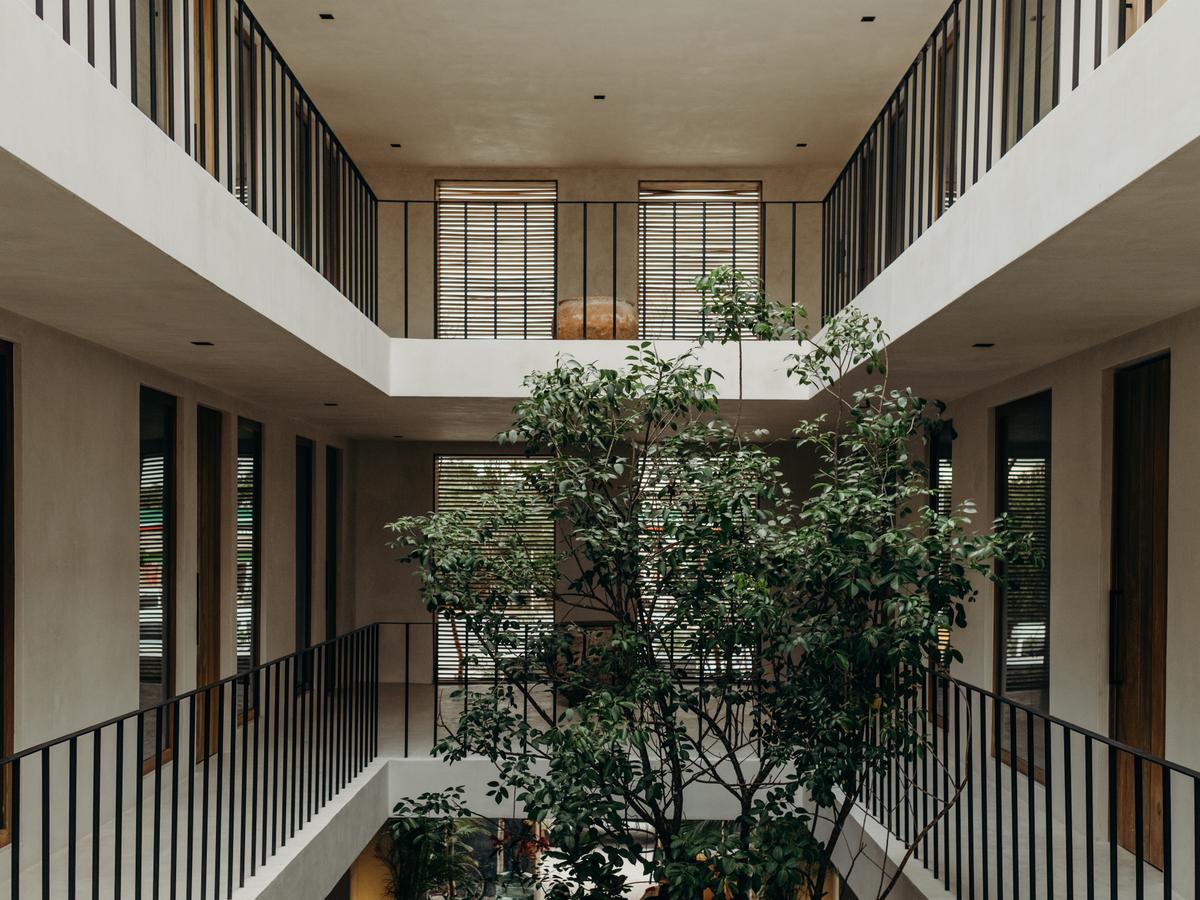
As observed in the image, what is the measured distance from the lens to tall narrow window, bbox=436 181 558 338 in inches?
388

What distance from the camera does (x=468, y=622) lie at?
5.36 metres

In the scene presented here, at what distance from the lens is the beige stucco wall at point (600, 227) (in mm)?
9570

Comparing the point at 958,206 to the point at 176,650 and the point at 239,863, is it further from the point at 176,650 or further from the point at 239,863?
the point at 176,650

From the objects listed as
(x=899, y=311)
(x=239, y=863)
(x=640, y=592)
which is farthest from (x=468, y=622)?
(x=899, y=311)

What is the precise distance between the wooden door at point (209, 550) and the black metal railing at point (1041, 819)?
399cm

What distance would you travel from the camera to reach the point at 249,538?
7.71 meters

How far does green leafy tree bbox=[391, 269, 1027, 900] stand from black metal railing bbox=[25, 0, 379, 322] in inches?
69.4

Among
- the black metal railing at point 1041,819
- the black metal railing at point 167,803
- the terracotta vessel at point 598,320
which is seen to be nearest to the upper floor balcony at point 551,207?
the terracotta vessel at point 598,320

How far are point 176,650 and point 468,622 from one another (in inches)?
78.3

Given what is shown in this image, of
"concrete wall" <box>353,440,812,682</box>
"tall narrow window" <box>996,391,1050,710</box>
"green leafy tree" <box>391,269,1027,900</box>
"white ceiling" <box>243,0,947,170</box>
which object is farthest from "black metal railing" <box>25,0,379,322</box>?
"tall narrow window" <box>996,391,1050,710</box>
